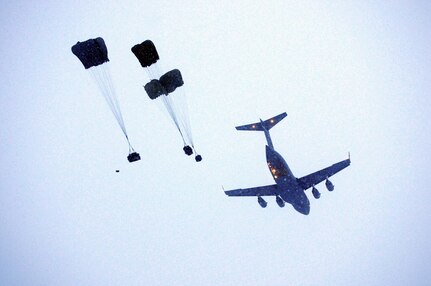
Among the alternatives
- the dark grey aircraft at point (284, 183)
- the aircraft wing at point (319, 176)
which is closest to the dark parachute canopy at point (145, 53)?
the dark grey aircraft at point (284, 183)

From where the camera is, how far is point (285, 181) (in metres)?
34.6

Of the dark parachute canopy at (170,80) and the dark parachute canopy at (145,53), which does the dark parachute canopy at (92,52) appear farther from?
the dark parachute canopy at (170,80)

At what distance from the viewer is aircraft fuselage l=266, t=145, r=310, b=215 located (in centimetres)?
3400

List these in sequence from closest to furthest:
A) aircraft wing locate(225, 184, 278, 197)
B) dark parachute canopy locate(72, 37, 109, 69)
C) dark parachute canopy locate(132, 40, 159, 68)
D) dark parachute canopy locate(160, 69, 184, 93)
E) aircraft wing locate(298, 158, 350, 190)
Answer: dark parachute canopy locate(72, 37, 109, 69) → dark parachute canopy locate(132, 40, 159, 68) → dark parachute canopy locate(160, 69, 184, 93) → aircraft wing locate(298, 158, 350, 190) → aircraft wing locate(225, 184, 278, 197)

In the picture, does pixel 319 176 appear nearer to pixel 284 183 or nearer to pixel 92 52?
pixel 284 183

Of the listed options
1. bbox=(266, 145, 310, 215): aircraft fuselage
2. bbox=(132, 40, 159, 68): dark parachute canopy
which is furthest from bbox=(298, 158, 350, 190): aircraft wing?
bbox=(132, 40, 159, 68): dark parachute canopy

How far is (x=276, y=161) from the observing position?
33.9 metres

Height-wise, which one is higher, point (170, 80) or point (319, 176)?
point (170, 80)

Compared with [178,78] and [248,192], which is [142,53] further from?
[248,192]

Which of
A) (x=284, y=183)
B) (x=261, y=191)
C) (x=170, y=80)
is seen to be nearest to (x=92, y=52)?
(x=170, y=80)

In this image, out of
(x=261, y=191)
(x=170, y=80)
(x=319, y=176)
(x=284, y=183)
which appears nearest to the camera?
(x=170, y=80)

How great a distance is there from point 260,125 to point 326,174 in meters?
9.64

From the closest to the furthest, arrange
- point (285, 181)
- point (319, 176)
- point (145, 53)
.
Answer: point (145, 53) → point (285, 181) → point (319, 176)

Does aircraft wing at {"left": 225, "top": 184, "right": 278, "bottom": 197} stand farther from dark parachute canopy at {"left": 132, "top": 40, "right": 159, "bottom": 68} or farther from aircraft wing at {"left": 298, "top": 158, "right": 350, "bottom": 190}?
dark parachute canopy at {"left": 132, "top": 40, "right": 159, "bottom": 68}
